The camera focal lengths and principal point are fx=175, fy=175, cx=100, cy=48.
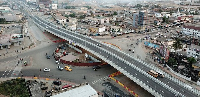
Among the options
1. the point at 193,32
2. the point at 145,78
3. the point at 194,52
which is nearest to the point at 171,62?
the point at 194,52

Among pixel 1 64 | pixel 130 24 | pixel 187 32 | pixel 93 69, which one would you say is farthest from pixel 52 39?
pixel 187 32

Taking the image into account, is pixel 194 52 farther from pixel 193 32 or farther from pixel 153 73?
pixel 193 32

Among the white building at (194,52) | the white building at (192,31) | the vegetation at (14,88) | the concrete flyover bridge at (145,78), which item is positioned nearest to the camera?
the concrete flyover bridge at (145,78)

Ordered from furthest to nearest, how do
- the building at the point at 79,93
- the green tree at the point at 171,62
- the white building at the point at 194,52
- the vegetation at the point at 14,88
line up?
1. the white building at the point at 194,52
2. the green tree at the point at 171,62
3. the vegetation at the point at 14,88
4. the building at the point at 79,93

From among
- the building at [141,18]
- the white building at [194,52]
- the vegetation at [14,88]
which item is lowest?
the vegetation at [14,88]

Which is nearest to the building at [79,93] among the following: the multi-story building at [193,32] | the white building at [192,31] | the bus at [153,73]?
the bus at [153,73]

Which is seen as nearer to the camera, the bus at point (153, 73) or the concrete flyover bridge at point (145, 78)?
the concrete flyover bridge at point (145, 78)

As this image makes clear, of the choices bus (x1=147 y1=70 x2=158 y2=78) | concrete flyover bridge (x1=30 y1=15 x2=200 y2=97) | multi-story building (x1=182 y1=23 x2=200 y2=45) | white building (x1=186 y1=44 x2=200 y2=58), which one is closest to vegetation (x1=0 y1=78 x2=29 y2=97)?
concrete flyover bridge (x1=30 y1=15 x2=200 y2=97)

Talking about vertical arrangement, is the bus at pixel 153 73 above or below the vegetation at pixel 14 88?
above

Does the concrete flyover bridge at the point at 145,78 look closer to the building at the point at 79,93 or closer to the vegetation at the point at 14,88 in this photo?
the building at the point at 79,93

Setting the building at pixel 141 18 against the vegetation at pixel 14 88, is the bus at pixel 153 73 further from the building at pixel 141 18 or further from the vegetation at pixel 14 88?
the building at pixel 141 18
